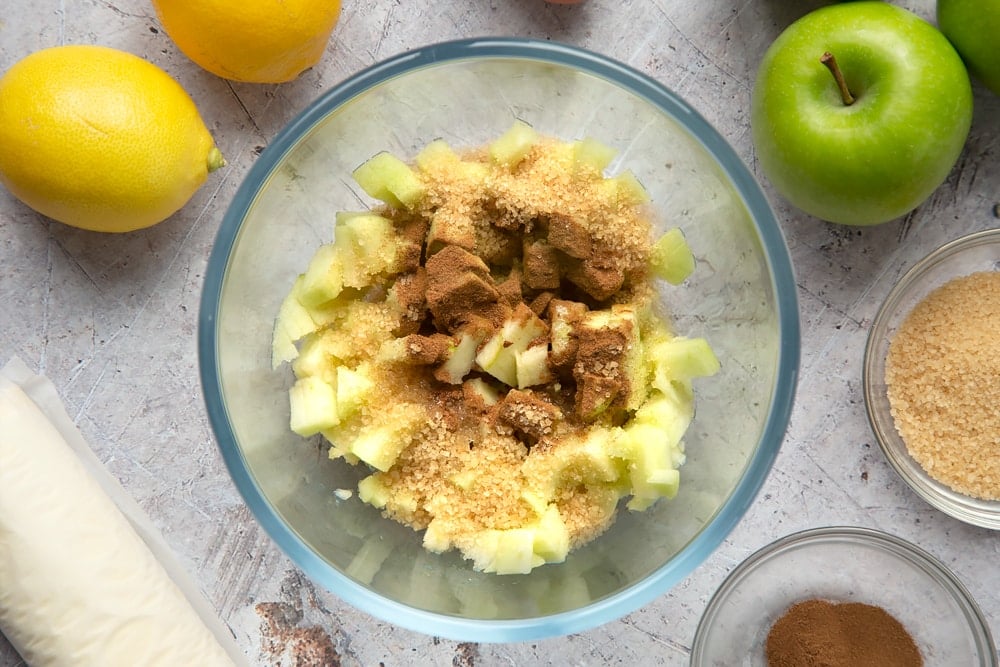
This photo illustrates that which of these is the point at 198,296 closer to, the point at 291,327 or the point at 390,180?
the point at 291,327

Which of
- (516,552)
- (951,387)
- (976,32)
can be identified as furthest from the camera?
(951,387)

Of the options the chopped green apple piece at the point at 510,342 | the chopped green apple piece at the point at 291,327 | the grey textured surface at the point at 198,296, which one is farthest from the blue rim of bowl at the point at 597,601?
the chopped green apple piece at the point at 510,342

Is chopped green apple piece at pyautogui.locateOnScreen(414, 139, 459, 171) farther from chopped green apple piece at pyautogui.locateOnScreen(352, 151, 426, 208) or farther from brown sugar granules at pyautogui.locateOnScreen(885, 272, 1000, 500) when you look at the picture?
brown sugar granules at pyautogui.locateOnScreen(885, 272, 1000, 500)

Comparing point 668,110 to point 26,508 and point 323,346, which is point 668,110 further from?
point 26,508

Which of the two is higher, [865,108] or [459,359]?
[865,108]

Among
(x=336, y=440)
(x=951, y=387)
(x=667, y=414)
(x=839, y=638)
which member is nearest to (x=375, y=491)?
(x=336, y=440)

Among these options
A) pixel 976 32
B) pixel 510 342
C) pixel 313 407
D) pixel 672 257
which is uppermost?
pixel 976 32

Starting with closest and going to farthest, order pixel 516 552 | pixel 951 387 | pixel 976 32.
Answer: pixel 516 552 → pixel 976 32 → pixel 951 387

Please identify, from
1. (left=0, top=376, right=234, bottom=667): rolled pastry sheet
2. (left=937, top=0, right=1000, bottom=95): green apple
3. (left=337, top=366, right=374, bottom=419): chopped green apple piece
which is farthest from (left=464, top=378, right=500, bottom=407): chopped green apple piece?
(left=937, top=0, right=1000, bottom=95): green apple
